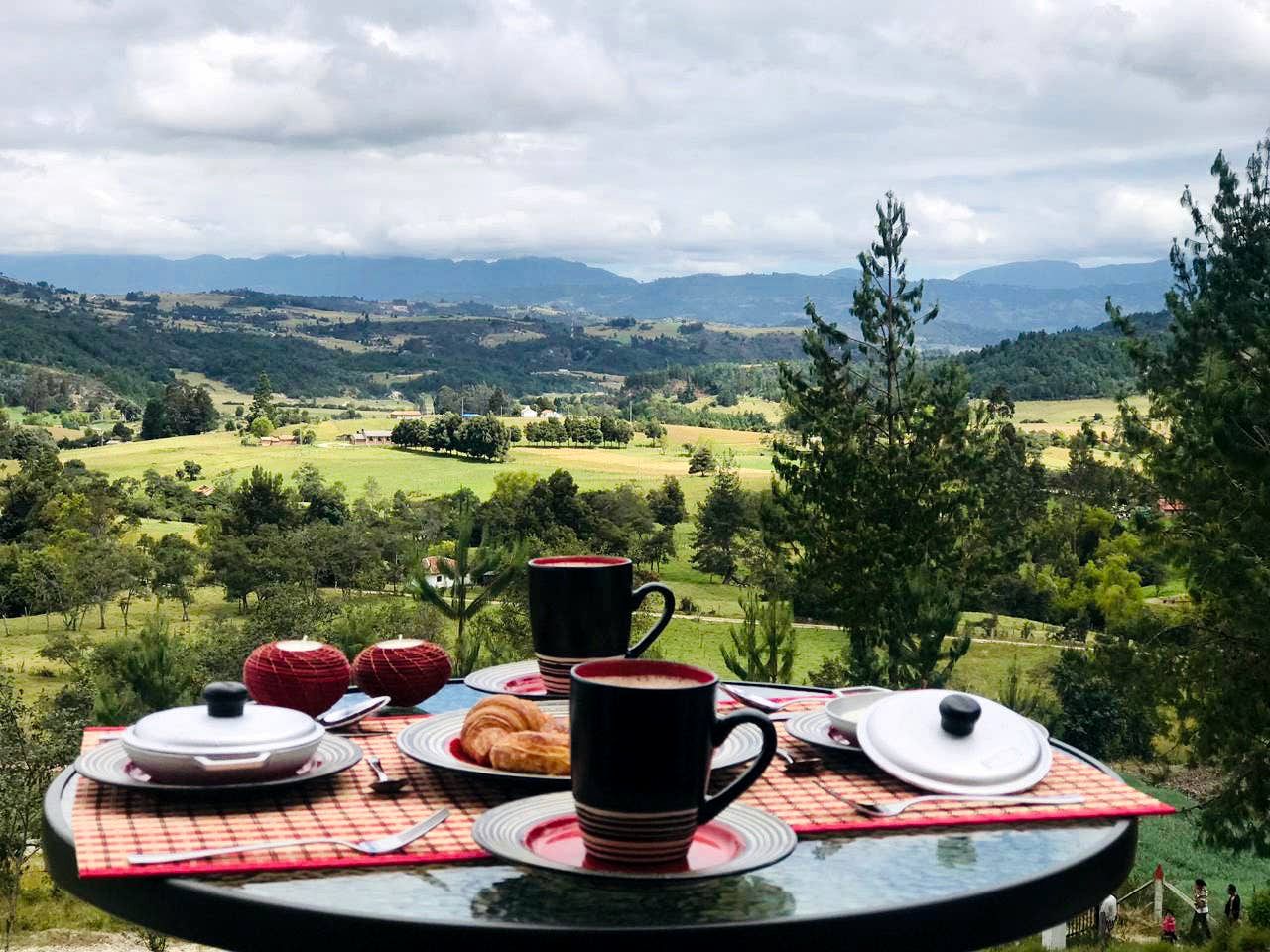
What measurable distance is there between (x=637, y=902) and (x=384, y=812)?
26.5 inches

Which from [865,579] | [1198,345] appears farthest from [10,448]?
[1198,345]

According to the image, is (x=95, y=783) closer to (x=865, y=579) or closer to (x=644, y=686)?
(x=644, y=686)

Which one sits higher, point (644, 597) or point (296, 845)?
point (644, 597)

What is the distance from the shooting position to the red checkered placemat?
2.22m

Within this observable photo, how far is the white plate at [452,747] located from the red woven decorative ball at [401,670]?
508 millimetres

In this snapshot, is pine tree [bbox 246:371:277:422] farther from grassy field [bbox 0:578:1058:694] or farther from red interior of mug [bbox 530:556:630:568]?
red interior of mug [bbox 530:556:630:568]

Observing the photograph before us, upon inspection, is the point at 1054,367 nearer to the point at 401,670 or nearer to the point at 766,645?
the point at 766,645

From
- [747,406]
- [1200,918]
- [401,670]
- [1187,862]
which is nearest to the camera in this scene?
[401,670]

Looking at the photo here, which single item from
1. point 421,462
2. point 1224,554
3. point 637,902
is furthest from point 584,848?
Result: point 421,462

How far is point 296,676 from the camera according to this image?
3.15 metres

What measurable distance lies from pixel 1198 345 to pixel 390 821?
57.8 feet

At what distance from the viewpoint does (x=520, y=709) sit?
2.75 meters

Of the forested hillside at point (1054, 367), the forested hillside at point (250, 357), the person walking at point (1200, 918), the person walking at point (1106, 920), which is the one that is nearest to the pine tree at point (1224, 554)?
the person walking at point (1106, 920)

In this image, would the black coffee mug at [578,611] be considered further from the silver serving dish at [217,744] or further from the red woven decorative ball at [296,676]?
the silver serving dish at [217,744]
